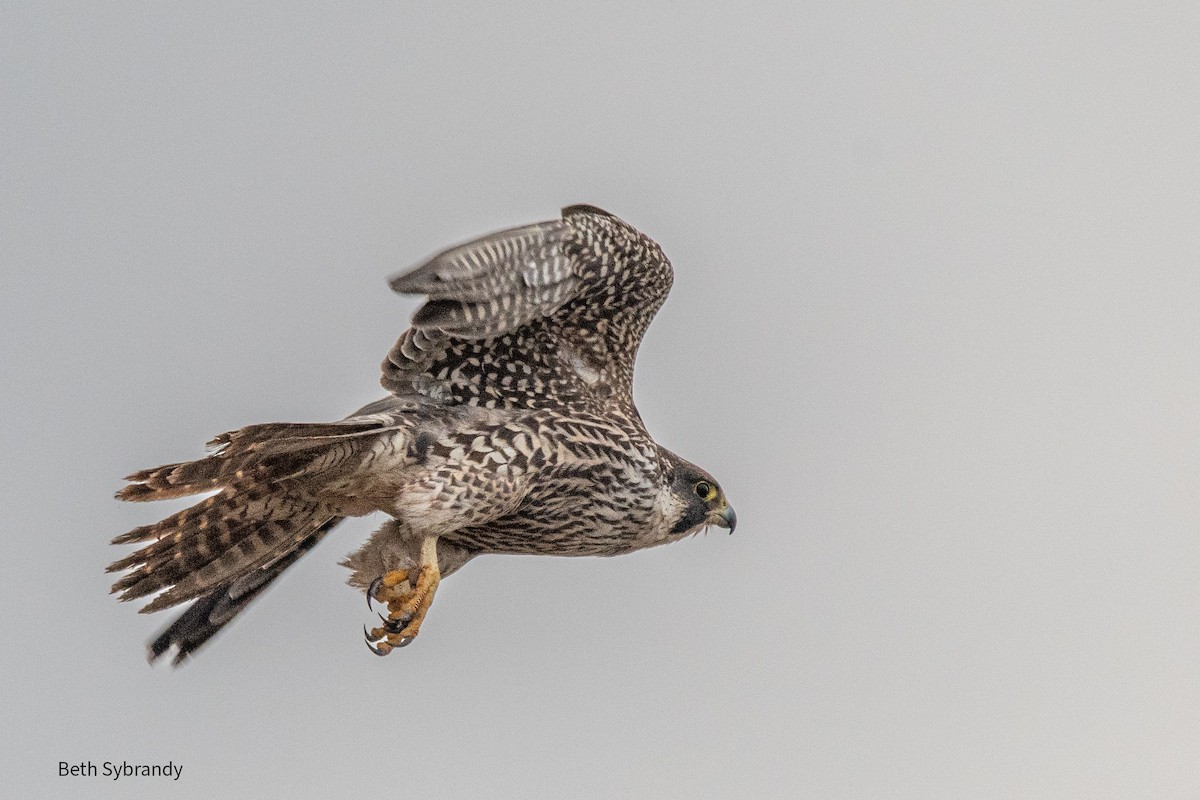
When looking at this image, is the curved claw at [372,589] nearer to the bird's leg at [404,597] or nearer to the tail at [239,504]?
the bird's leg at [404,597]

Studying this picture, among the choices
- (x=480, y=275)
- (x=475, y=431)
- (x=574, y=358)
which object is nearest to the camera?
(x=480, y=275)

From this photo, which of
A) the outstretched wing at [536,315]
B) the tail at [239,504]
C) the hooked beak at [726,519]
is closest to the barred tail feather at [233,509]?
the tail at [239,504]

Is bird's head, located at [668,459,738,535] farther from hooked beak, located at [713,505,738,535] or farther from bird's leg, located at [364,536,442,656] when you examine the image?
bird's leg, located at [364,536,442,656]

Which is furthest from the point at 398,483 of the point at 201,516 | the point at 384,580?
the point at 201,516

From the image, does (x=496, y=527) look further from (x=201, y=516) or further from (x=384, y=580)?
(x=201, y=516)

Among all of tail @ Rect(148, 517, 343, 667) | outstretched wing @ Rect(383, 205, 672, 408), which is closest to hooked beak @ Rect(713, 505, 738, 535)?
outstretched wing @ Rect(383, 205, 672, 408)

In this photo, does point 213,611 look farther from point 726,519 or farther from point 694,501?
point 726,519
